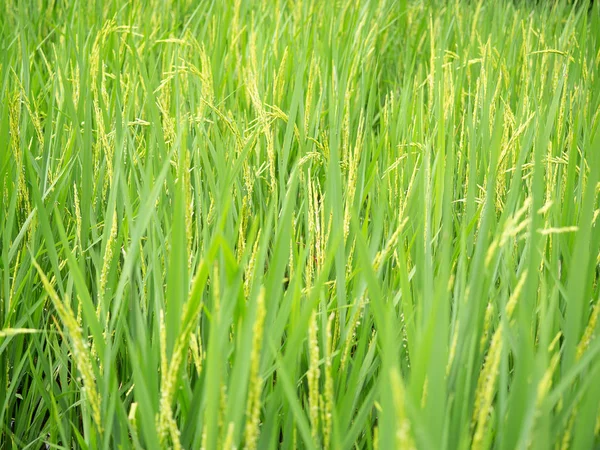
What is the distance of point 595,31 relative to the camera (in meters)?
2.53

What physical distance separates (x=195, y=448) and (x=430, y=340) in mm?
314

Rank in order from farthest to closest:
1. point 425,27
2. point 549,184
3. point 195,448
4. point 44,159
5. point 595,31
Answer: point 425,27 → point 595,31 → point 44,159 → point 549,184 → point 195,448

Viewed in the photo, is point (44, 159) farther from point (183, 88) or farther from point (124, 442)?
point (124, 442)

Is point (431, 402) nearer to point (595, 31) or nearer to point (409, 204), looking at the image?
point (409, 204)

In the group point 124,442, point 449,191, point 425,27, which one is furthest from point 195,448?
point 425,27

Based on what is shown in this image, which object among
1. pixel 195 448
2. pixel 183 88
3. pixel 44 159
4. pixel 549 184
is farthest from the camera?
pixel 183 88

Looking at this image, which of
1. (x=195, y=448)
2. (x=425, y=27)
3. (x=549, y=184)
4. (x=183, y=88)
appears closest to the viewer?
(x=195, y=448)

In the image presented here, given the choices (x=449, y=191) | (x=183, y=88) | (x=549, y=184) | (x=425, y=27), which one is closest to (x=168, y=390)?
(x=449, y=191)

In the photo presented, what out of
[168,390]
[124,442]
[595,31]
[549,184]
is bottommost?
[124,442]

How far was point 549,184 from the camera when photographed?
1.09 meters

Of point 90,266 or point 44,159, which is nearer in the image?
point 90,266

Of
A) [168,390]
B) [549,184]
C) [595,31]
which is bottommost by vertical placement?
[168,390]

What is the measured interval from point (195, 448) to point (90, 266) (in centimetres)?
56

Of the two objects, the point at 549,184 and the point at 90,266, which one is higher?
the point at 549,184
